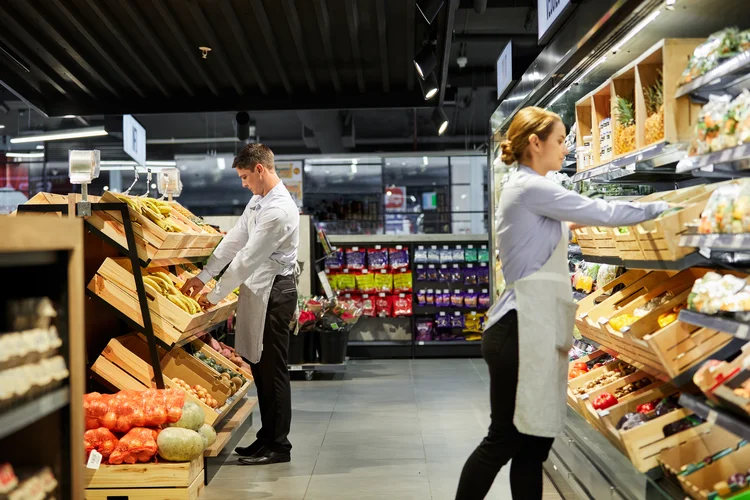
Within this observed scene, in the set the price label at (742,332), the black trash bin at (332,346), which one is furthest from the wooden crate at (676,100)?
the black trash bin at (332,346)

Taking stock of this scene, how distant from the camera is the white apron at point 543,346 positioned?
2.74m

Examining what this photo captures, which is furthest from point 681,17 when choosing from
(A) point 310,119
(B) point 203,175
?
(B) point 203,175

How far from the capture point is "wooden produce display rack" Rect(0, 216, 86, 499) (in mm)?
1821

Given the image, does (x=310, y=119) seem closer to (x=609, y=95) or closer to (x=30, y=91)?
(x=30, y=91)

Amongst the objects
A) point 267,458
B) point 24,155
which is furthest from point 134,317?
point 24,155

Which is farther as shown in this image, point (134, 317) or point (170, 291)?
point (170, 291)

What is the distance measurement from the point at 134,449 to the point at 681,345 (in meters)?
2.49

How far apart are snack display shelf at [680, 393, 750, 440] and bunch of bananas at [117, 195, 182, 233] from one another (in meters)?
2.82

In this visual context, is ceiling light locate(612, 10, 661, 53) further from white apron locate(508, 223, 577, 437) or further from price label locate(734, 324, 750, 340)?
price label locate(734, 324, 750, 340)

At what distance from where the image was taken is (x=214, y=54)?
218 inches

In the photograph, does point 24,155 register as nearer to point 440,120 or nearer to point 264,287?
point 440,120

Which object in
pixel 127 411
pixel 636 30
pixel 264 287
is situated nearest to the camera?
pixel 636 30

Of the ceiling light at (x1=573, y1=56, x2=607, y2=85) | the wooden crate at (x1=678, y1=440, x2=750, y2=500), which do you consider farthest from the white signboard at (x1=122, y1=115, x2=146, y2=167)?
the wooden crate at (x1=678, y1=440, x2=750, y2=500)

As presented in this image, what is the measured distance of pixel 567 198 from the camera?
2744 mm
